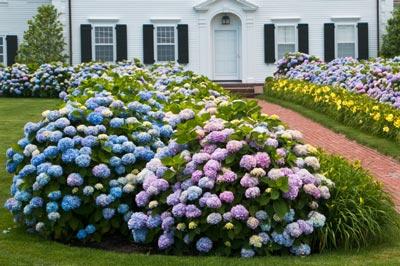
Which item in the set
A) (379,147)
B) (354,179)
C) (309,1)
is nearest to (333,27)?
(309,1)

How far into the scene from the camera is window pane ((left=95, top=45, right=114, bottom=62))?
26.8 m

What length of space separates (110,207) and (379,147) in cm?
654

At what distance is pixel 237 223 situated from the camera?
5.77 metres

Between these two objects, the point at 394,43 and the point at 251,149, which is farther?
the point at 394,43

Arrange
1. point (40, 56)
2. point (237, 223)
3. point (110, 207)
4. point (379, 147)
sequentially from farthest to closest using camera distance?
point (40, 56), point (379, 147), point (110, 207), point (237, 223)

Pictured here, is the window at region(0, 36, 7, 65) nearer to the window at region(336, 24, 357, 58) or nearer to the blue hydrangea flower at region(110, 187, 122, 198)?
the window at region(336, 24, 357, 58)

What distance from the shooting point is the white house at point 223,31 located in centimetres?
2673

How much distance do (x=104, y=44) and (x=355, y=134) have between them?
50.6ft

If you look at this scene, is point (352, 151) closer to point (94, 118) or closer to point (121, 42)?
point (94, 118)

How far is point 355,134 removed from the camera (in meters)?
13.2

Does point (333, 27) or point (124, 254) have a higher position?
point (333, 27)

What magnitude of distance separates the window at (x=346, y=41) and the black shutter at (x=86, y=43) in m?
9.21

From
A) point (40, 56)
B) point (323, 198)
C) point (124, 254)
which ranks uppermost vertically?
point (40, 56)

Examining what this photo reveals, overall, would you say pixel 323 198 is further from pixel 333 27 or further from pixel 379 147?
pixel 333 27
